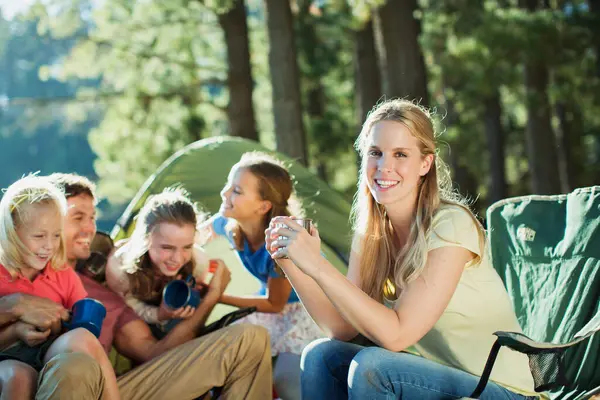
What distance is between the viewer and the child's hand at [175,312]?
3.10 meters

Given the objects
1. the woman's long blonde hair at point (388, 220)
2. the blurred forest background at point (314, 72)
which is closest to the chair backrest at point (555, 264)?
the woman's long blonde hair at point (388, 220)

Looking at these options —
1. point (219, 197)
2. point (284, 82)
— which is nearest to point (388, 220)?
point (219, 197)

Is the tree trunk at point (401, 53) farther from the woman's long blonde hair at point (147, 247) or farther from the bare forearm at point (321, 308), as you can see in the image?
the bare forearm at point (321, 308)

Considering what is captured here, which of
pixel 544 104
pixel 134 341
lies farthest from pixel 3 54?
pixel 134 341

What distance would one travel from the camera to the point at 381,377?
2.36 meters

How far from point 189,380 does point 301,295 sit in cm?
53

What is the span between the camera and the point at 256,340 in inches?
115

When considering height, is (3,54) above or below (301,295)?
above

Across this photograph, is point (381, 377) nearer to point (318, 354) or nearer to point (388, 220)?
point (318, 354)

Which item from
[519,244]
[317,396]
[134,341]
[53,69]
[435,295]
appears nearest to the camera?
[435,295]

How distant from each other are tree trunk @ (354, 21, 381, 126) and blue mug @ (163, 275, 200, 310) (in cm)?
767

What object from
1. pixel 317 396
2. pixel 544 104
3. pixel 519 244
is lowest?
pixel 317 396

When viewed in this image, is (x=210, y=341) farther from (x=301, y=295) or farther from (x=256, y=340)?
(x=301, y=295)

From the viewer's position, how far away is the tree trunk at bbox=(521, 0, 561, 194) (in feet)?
33.6
